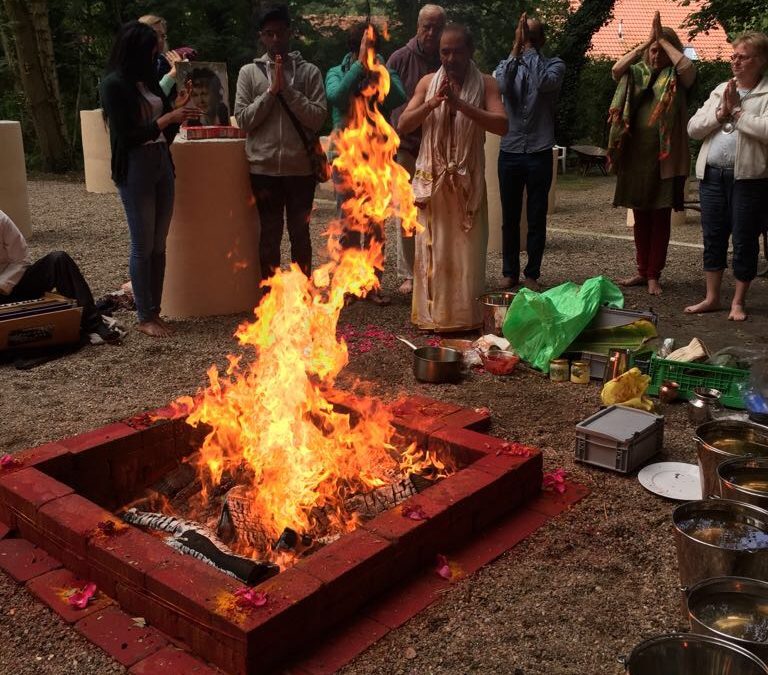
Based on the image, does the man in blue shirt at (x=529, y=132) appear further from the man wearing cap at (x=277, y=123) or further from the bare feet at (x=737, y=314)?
the man wearing cap at (x=277, y=123)

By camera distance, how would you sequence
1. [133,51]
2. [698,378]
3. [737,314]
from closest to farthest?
[698,378] < [133,51] < [737,314]

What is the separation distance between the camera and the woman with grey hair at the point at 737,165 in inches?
249

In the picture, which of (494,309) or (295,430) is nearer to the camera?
(295,430)

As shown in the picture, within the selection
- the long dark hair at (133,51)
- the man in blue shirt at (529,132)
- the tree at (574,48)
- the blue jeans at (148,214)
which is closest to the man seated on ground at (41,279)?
the blue jeans at (148,214)

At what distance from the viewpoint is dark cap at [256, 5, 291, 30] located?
20.7 feet

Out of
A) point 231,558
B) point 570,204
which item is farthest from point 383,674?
point 570,204

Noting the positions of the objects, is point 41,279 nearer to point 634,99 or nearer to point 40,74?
point 634,99

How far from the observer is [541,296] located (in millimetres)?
5852

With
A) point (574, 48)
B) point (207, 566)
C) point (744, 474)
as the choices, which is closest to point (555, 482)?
point (744, 474)

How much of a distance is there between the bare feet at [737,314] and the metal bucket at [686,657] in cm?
502

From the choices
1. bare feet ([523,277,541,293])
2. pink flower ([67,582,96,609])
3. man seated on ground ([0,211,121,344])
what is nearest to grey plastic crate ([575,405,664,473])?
pink flower ([67,582,96,609])

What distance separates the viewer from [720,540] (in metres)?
3.05

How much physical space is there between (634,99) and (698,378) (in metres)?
3.44

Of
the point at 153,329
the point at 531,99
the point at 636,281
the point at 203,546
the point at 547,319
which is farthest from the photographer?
the point at 636,281
